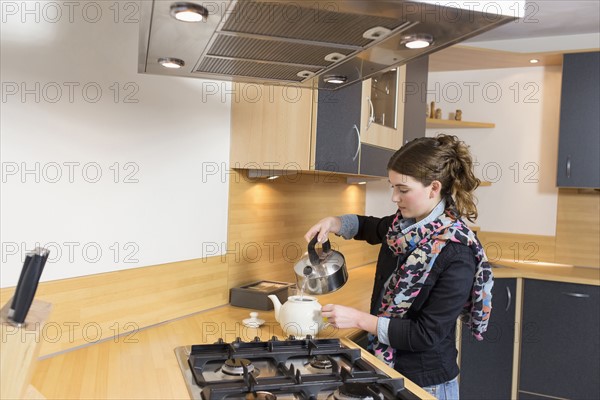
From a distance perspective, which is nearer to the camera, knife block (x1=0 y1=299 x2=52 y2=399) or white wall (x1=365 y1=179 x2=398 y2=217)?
knife block (x1=0 y1=299 x2=52 y2=399)

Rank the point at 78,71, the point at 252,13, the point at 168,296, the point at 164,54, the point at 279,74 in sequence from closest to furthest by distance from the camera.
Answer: the point at 252,13 → the point at 164,54 → the point at 78,71 → the point at 279,74 → the point at 168,296

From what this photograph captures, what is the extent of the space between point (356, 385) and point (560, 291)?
6.85 feet

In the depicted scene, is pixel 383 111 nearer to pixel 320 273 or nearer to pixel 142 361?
pixel 320 273

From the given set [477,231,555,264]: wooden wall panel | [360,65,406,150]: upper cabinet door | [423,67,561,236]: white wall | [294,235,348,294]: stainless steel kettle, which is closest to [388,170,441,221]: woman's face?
[294,235,348,294]: stainless steel kettle

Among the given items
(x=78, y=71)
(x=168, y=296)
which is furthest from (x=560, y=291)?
(x=78, y=71)

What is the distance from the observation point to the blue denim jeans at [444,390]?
1.54 m

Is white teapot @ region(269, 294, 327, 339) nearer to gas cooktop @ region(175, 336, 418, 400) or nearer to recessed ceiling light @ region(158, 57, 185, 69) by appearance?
gas cooktop @ region(175, 336, 418, 400)

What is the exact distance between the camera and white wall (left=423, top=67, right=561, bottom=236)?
11.6 ft

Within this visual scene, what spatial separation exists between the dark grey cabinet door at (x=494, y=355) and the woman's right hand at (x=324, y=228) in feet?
4.29

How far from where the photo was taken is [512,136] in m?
3.63

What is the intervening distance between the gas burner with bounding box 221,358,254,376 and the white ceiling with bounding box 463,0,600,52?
2479 mm

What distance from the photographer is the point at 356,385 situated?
1213 mm

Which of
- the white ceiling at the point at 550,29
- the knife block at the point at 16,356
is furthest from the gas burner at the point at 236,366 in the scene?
the white ceiling at the point at 550,29

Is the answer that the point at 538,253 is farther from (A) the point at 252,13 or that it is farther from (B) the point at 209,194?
(A) the point at 252,13
